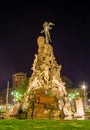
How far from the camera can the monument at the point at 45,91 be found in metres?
28.1

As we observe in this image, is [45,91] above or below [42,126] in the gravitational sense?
above

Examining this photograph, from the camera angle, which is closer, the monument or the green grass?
the green grass

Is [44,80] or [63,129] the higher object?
[44,80]

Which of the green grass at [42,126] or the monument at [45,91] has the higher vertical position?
the monument at [45,91]

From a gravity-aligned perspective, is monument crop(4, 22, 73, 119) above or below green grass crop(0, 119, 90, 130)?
above

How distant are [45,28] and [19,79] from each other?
7070cm

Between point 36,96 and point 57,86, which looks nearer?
point 36,96

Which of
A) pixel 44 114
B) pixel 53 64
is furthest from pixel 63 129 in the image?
pixel 53 64

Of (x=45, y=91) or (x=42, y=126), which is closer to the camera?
(x=42, y=126)

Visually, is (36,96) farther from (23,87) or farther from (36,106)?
(23,87)

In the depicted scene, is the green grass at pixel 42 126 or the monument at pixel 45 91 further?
the monument at pixel 45 91

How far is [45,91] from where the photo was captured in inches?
1265

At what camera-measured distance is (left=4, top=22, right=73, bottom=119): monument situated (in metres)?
28.1

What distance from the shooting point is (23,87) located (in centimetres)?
6191
